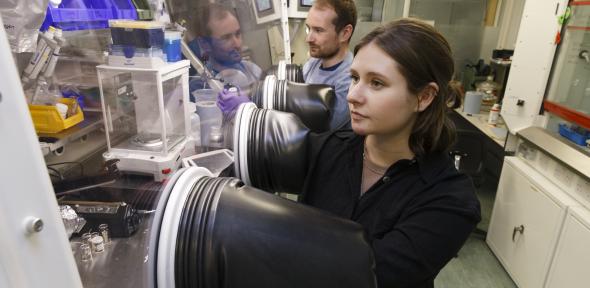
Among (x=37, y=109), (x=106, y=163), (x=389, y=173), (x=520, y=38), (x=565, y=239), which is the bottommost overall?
(x=565, y=239)

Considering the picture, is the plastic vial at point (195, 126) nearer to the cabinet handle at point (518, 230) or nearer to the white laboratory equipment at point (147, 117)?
the white laboratory equipment at point (147, 117)

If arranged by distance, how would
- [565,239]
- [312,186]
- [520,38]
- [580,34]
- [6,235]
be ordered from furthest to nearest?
[520,38] → [580,34] → [565,239] → [312,186] → [6,235]

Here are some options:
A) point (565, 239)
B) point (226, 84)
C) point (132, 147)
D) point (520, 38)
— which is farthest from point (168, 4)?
point (565, 239)

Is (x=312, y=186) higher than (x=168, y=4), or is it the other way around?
(x=168, y=4)

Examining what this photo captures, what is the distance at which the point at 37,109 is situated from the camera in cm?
115

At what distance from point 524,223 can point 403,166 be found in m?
1.68

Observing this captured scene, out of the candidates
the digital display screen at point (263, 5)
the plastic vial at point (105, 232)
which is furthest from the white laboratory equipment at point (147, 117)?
the digital display screen at point (263, 5)

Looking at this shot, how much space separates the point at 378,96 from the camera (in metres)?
0.93

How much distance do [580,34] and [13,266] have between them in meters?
2.53

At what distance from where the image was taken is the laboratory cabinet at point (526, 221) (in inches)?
75.5

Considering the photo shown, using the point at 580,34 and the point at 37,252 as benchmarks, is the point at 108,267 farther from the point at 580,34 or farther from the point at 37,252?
the point at 580,34

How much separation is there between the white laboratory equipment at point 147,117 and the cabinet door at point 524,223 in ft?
6.31

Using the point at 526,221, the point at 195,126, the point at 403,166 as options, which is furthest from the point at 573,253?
the point at 195,126

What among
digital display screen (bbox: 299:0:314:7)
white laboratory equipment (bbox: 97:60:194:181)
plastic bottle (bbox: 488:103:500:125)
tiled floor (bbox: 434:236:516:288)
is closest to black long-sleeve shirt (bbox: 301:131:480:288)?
white laboratory equipment (bbox: 97:60:194:181)
